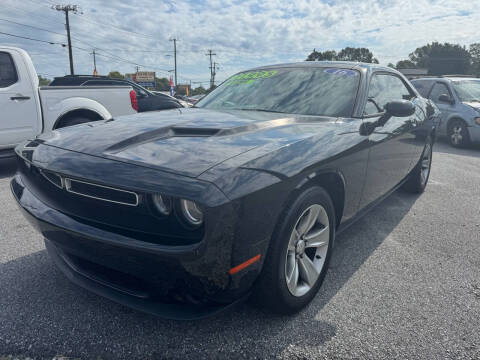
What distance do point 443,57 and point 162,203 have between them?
76.1 meters

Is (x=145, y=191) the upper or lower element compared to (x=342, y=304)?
upper

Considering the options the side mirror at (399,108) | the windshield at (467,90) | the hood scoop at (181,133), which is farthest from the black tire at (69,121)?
the windshield at (467,90)

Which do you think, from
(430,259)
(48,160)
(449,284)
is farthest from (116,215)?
(430,259)

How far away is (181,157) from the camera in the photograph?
5.71ft

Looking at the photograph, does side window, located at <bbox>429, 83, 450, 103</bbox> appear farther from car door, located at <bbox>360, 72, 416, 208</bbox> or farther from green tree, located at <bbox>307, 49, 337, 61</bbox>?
green tree, located at <bbox>307, 49, 337, 61</bbox>

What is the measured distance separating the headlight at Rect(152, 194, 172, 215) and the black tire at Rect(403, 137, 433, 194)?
3.56 m

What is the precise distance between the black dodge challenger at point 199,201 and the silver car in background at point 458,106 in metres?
7.20

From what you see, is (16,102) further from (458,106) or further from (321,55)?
(321,55)

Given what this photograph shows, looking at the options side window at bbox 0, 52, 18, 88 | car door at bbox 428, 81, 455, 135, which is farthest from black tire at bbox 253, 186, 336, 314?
car door at bbox 428, 81, 455, 135

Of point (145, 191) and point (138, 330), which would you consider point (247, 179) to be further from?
point (138, 330)

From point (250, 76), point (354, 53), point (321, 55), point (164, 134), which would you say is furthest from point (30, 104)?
point (354, 53)

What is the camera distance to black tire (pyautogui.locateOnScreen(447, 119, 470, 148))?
28.0 feet

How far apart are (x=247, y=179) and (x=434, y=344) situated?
1347 mm

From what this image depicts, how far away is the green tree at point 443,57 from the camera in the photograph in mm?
37469
